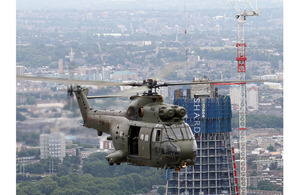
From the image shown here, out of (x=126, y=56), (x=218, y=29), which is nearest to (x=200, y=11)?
(x=218, y=29)

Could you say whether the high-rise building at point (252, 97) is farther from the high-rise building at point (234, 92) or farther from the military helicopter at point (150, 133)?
the military helicopter at point (150, 133)

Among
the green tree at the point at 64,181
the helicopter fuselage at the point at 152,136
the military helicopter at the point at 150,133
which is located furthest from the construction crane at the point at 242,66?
the helicopter fuselage at the point at 152,136

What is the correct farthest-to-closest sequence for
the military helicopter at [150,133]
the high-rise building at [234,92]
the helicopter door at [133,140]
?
the high-rise building at [234,92], the helicopter door at [133,140], the military helicopter at [150,133]

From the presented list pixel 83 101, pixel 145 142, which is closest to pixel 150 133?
pixel 145 142

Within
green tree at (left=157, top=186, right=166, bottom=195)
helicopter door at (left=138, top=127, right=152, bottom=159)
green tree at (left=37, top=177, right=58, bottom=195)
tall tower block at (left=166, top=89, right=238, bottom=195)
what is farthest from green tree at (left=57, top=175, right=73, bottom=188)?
helicopter door at (left=138, top=127, right=152, bottom=159)

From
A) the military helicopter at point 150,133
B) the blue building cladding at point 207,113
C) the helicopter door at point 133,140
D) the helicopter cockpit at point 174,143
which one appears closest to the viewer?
the helicopter cockpit at point 174,143

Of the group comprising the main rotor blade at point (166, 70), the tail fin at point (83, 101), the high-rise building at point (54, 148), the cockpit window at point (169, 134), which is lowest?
the high-rise building at point (54, 148)

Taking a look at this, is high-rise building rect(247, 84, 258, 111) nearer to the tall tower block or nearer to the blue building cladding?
the tall tower block
